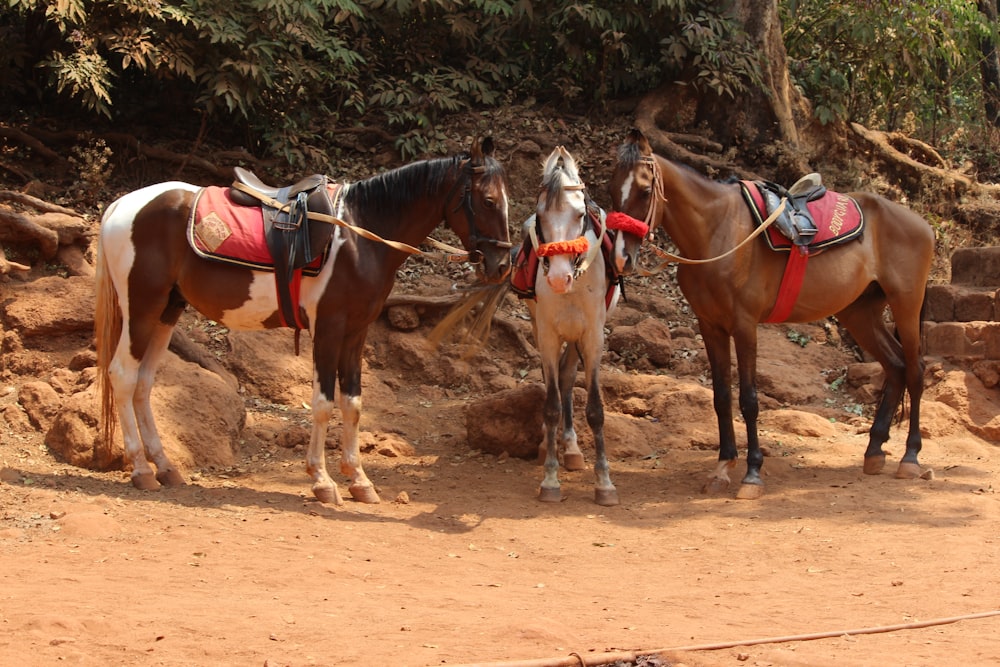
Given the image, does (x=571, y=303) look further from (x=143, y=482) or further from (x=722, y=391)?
(x=143, y=482)

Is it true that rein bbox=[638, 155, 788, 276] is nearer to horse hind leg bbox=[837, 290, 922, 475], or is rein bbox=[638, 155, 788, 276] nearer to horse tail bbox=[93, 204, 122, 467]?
horse hind leg bbox=[837, 290, 922, 475]

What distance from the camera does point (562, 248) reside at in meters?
6.21

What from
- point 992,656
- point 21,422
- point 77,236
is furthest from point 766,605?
point 77,236

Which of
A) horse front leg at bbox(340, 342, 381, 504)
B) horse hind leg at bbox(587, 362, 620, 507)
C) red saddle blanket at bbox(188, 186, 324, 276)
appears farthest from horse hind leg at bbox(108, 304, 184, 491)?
horse hind leg at bbox(587, 362, 620, 507)

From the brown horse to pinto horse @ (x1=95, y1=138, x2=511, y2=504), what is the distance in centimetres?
116

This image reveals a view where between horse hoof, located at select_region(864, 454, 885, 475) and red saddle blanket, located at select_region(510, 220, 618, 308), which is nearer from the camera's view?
red saddle blanket, located at select_region(510, 220, 618, 308)

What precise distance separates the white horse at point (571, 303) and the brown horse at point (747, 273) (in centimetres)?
37

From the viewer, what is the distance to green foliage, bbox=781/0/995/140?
1291 centimetres

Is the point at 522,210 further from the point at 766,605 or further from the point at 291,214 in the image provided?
the point at 766,605

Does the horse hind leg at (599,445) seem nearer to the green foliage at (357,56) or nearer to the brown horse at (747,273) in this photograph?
the brown horse at (747,273)

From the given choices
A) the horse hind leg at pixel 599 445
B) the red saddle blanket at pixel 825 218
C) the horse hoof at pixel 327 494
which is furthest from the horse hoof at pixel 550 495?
the red saddle blanket at pixel 825 218

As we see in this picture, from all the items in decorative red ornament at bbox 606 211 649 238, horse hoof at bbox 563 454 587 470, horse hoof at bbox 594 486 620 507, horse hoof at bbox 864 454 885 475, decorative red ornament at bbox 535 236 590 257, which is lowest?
horse hoof at bbox 563 454 587 470

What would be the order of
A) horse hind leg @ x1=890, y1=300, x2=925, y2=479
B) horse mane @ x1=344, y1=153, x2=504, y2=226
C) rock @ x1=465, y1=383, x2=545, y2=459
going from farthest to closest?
rock @ x1=465, y1=383, x2=545, y2=459 → horse hind leg @ x1=890, y1=300, x2=925, y2=479 → horse mane @ x1=344, y1=153, x2=504, y2=226

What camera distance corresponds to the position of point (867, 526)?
6.30m
